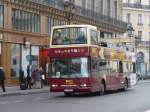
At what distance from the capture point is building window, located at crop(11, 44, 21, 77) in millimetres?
45331

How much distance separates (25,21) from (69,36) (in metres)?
15.6

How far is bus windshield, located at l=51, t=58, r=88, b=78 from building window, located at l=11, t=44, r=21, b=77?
1396 centimetres

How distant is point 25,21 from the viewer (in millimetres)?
47125

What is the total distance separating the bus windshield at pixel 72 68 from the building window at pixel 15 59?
13957 millimetres

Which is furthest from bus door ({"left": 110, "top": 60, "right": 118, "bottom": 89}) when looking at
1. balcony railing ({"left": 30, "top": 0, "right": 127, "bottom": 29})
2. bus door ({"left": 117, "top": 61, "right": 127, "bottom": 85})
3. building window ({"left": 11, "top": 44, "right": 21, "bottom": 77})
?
balcony railing ({"left": 30, "top": 0, "right": 127, "bottom": 29})

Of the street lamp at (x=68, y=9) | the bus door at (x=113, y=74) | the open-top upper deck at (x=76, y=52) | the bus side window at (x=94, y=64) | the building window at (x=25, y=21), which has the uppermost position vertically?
the street lamp at (x=68, y=9)

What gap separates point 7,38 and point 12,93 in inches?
347

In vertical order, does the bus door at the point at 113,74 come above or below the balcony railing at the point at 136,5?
below

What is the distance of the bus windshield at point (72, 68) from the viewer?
3141cm

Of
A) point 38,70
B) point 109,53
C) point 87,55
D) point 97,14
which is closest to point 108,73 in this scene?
point 109,53

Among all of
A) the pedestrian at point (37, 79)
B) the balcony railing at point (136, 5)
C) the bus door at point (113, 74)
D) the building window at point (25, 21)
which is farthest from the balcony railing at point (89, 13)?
the balcony railing at point (136, 5)

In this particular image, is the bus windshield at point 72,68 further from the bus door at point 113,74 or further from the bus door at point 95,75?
the bus door at point 113,74

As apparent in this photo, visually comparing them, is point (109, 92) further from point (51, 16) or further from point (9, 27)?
point (51, 16)

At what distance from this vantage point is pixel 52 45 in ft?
106
